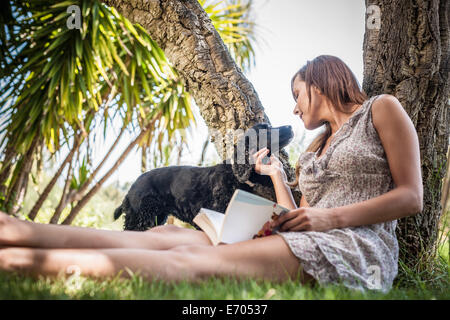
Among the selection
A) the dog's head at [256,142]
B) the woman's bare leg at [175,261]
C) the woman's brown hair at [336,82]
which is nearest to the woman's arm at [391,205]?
the woman's bare leg at [175,261]

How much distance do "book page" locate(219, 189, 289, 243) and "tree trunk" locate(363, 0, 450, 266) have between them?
876 mm

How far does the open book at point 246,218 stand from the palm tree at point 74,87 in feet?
6.44

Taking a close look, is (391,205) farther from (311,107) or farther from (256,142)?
(256,142)

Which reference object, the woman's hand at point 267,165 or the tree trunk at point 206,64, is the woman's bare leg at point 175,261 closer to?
the woman's hand at point 267,165

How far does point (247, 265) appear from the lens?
964 mm

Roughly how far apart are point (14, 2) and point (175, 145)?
203 cm

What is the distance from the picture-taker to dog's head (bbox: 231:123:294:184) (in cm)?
166

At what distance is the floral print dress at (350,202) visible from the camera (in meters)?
0.97

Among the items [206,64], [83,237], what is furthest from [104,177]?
[83,237]

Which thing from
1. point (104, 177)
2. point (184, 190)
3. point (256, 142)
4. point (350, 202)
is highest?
point (256, 142)

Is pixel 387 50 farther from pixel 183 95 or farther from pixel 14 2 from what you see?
pixel 14 2

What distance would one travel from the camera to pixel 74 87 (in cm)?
292

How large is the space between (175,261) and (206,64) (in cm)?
121
